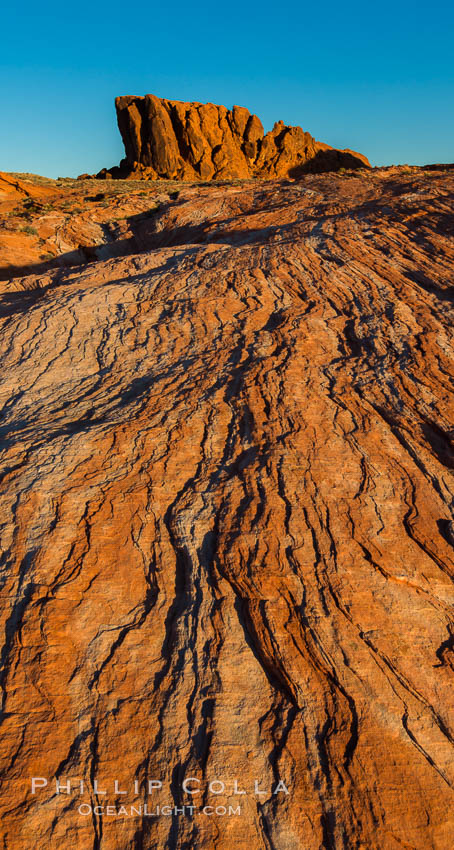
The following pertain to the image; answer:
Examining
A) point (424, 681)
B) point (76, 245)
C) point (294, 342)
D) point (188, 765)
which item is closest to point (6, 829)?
point (188, 765)

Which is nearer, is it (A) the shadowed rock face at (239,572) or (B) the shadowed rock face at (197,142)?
(A) the shadowed rock face at (239,572)

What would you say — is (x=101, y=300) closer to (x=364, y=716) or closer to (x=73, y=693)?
(x=73, y=693)

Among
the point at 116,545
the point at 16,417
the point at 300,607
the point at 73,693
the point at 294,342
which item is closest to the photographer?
the point at 73,693

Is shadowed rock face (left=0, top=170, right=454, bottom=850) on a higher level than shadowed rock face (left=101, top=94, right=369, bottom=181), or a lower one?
lower

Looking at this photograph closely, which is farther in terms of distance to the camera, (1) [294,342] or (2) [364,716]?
(1) [294,342]

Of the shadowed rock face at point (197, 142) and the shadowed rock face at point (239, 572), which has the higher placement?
the shadowed rock face at point (197, 142)
